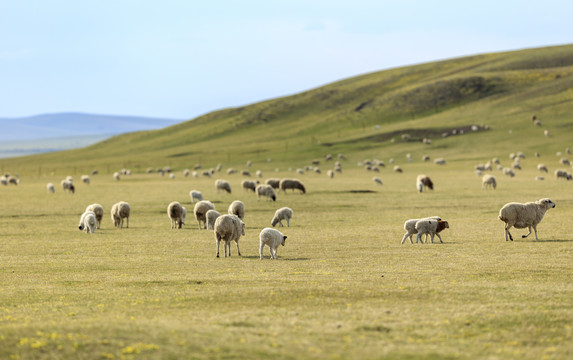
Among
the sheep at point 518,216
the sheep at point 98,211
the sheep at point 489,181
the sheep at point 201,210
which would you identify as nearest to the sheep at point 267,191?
the sheep at point 201,210

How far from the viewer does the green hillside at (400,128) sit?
11838 cm

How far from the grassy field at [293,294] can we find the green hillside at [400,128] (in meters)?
80.1

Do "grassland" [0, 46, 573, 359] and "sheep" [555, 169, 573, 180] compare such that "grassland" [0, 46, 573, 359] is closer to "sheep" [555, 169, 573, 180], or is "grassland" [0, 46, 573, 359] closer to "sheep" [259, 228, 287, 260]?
"sheep" [259, 228, 287, 260]

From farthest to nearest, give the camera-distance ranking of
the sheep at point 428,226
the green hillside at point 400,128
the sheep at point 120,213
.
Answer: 1. the green hillside at point 400,128
2. the sheep at point 120,213
3. the sheep at point 428,226

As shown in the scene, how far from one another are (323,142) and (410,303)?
12346 cm

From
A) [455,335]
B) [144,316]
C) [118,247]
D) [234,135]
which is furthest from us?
[234,135]

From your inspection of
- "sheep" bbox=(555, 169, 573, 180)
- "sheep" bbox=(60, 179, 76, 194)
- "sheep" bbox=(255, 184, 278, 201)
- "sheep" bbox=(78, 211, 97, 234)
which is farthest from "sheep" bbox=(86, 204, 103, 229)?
"sheep" bbox=(555, 169, 573, 180)

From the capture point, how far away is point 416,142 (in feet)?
405

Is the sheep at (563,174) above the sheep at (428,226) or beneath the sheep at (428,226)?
above

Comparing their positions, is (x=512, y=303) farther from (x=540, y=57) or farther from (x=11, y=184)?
(x=540, y=57)

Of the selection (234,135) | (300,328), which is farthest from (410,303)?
(234,135)

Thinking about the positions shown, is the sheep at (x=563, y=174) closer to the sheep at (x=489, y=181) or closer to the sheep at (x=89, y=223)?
the sheep at (x=489, y=181)

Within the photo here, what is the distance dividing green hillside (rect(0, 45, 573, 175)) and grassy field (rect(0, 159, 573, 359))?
263ft

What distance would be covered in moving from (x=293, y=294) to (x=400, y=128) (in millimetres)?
123377
